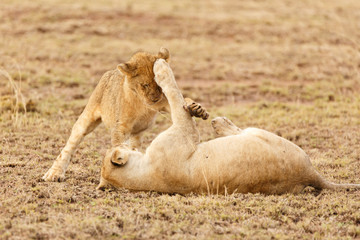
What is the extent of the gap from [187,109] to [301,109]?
510 cm

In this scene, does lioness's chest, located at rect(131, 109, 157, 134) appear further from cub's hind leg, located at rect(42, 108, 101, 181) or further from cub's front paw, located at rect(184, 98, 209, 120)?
cub's front paw, located at rect(184, 98, 209, 120)

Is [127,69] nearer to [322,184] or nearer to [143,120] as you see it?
[143,120]

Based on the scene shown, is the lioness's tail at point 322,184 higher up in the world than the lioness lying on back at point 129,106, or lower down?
lower down

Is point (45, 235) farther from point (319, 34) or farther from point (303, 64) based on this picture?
point (319, 34)

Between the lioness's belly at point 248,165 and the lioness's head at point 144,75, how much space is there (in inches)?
37.3

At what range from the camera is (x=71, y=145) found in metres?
5.41

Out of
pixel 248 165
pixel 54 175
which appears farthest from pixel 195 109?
pixel 54 175

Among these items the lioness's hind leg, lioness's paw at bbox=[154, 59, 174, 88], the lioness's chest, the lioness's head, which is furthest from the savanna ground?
lioness's paw at bbox=[154, 59, 174, 88]

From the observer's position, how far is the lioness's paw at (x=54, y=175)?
4.97m

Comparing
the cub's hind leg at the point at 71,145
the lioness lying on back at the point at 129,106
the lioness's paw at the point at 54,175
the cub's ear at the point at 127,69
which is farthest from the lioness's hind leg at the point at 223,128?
the lioness's paw at the point at 54,175

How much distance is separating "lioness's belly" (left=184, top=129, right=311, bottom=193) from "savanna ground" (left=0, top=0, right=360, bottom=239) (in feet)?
0.42

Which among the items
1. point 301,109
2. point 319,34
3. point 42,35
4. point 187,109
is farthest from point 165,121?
point 319,34

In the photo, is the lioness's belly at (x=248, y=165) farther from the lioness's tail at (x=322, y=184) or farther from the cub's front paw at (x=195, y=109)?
the cub's front paw at (x=195, y=109)

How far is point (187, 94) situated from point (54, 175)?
19.3ft
